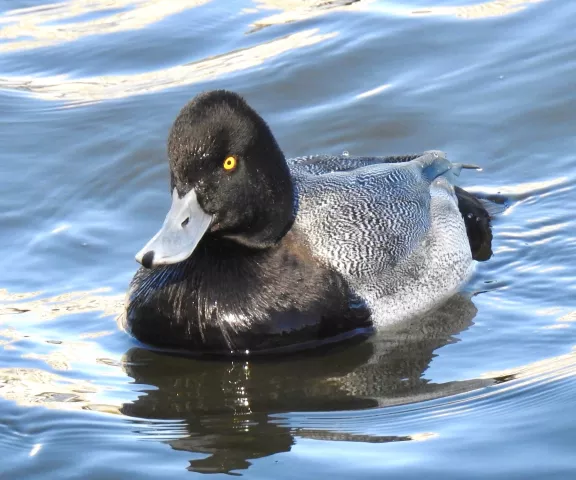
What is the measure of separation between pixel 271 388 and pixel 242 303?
60cm

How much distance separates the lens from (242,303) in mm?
7699

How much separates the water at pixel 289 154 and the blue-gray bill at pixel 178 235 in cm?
84

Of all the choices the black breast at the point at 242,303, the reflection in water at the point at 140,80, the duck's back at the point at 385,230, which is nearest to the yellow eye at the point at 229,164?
the black breast at the point at 242,303

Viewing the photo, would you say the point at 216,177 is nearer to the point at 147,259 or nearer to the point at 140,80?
the point at 147,259

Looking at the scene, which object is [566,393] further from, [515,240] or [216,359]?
[515,240]

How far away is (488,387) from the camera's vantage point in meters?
7.10

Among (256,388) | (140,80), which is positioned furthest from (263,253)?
(140,80)

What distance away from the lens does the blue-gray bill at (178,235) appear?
718cm

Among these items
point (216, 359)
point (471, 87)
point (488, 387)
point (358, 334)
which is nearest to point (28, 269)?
point (216, 359)

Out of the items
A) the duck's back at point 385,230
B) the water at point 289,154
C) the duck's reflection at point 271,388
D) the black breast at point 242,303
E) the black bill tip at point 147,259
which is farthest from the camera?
the duck's back at point 385,230

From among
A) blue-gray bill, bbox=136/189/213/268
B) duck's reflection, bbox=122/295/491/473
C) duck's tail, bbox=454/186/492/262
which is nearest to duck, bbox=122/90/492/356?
blue-gray bill, bbox=136/189/213/268

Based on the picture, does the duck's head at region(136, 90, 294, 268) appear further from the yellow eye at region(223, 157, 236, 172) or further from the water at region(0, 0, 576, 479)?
the water at region(0, 0, 576, 479)

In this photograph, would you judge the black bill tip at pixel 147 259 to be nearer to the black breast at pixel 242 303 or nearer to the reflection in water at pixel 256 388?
the black breast at pixel 242 303

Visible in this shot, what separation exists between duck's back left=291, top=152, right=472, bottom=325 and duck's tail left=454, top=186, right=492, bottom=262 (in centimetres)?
27
